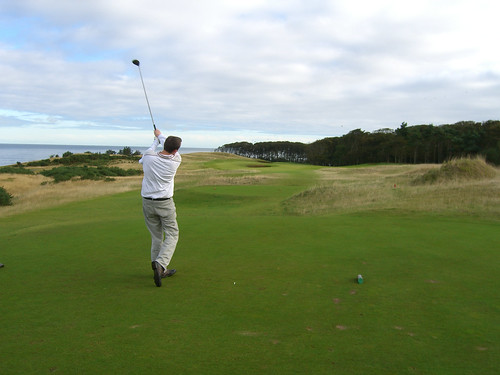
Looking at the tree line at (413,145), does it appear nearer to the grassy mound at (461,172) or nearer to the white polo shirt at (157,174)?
the grassy mound at (461,172)

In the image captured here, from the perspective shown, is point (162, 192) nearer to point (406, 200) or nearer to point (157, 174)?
point (157, 174)

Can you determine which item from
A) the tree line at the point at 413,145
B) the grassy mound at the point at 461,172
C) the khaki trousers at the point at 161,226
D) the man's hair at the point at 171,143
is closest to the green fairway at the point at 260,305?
the khaki trousers at the point at 161,226

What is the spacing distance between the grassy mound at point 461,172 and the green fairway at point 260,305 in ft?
49.0

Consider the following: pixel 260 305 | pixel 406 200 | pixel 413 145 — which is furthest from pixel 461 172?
pixel 413 145

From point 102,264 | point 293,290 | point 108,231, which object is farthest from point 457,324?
point 108,231

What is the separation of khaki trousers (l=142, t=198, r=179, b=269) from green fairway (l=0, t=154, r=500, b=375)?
440 mm

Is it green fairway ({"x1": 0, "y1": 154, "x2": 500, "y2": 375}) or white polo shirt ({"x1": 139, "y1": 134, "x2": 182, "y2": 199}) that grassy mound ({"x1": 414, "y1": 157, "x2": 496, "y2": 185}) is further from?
white polo shirt ({"x1": 139, "y1": 134, "x2": 182, "y2": 199})

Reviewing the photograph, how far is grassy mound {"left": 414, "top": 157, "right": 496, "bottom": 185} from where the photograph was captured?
2284cm

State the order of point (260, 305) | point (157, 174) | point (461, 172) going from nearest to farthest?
1. point (260, 305)
2. point (157, 174)
3. point (461, 172)

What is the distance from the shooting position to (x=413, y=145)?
2943 inches

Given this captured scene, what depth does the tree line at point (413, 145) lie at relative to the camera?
64.0 m

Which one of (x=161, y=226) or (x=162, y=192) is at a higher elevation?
(x=162, y=192)

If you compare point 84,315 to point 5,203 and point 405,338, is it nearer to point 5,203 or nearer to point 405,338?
point 405,338

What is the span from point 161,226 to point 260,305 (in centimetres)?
241
